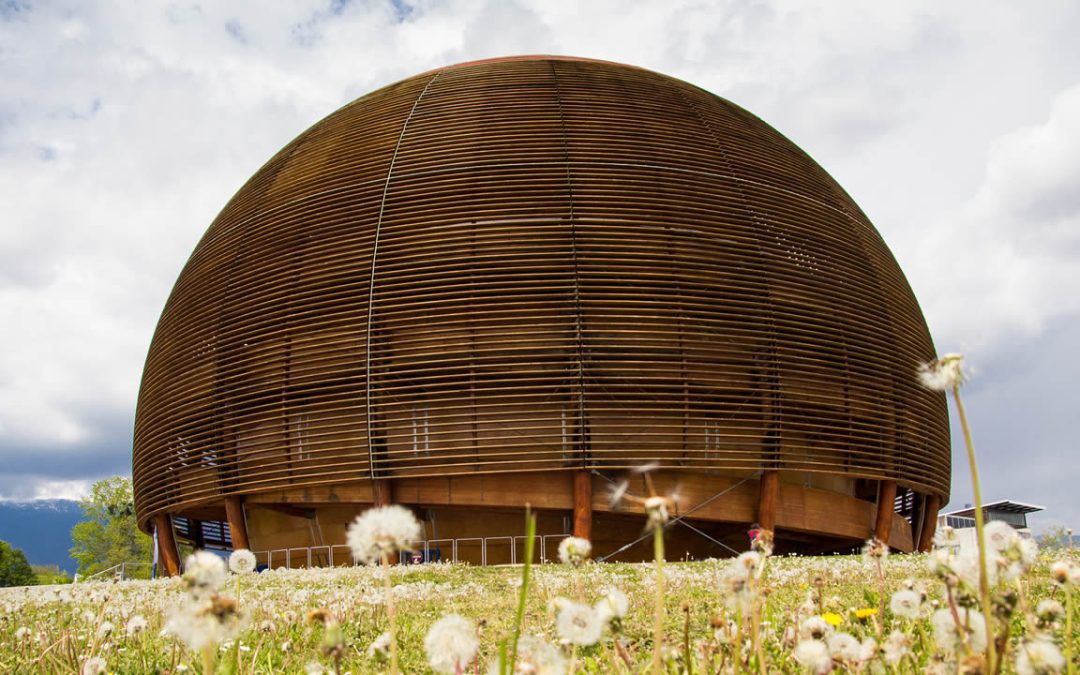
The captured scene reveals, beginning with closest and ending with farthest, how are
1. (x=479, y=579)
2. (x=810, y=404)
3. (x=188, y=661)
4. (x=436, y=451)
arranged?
(x=188, y=661) → (x=479, y=579) → (x=436, y=451) → (x=810, y=404)

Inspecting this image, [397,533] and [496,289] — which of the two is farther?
[496,289]

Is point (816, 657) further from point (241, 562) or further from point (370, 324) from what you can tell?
point (370, 324)

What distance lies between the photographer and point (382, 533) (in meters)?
1.17

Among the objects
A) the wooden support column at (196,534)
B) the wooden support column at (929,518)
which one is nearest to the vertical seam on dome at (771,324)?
the wooden support column at (929,518)

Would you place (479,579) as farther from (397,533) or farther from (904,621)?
(397,533)

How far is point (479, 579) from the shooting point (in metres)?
9.93

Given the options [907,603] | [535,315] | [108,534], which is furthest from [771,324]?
[108,534]

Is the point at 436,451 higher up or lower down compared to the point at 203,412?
lower down

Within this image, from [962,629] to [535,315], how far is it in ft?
45.4

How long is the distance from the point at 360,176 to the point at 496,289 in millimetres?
4597

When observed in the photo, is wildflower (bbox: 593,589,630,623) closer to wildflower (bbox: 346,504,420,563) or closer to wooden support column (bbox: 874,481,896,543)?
wildflower (bbox: 346,504,420,563)

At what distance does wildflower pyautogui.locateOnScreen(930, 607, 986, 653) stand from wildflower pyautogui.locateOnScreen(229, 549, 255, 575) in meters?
1.45

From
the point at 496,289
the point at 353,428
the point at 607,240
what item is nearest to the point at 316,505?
the point at 353,428

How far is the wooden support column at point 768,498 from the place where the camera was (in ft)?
51.1
